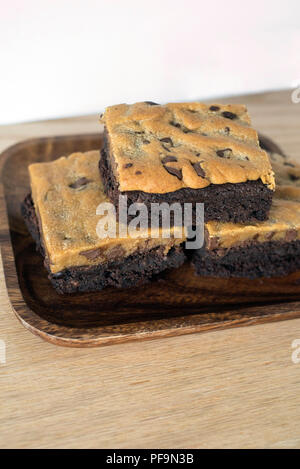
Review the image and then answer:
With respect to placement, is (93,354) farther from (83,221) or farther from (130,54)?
(130,54)

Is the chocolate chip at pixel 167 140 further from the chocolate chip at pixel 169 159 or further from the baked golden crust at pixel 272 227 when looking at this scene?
the baked golden crust at pixel 272 227

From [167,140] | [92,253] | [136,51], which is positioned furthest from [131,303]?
[136,51]

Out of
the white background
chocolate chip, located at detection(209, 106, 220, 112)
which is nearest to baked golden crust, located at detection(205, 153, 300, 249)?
chocolate chip, located at detection(209, 106, 220, 112)

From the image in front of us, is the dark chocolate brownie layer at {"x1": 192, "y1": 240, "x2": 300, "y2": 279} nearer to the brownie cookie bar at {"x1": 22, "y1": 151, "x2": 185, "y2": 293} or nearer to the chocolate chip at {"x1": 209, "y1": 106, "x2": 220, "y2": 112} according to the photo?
the brownie cookie bar at {"x1": 22, "y1": 151, "x2": 185, "y2": 293}

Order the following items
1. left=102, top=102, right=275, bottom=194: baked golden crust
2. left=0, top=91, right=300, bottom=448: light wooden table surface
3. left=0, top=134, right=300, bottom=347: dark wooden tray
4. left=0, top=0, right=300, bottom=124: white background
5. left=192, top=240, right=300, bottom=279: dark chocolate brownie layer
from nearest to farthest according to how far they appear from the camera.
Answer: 1. left=0, top=91, right=300, bottom=448: light wooden table surface
2. left=0, top=134, right=300, bottom=347: dark wooden tray
3. left=102, top=102, right=275, bottom=194: baked golden crust
4. left=192, top=240, right=300, bottom=279: dark chocolate brownie layer
5. left=0, top=0, right=300, bottom=124: white background

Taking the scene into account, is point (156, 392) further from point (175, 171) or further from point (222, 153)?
point (222, 153)

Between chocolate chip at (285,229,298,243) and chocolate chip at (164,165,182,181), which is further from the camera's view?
chocolate chip at (285,229,298,243)
